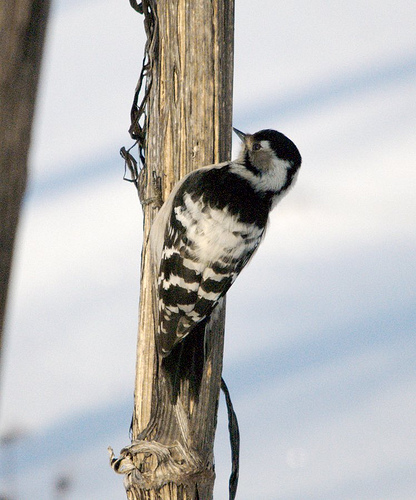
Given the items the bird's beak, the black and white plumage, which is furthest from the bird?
the bird's beak

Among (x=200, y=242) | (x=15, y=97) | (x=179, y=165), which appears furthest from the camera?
(x=200, y=242)

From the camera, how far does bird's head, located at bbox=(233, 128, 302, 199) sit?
10.8ft

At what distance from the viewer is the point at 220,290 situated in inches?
113

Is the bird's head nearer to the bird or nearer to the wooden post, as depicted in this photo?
the bird

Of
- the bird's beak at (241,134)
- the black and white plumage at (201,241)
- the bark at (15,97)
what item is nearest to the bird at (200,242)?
the black and white plumage at (201,241)

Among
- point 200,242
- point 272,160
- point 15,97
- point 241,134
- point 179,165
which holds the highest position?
point 241,134

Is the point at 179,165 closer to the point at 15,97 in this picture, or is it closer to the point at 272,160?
the point at 272,160

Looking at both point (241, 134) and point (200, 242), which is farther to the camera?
point (241, 134)

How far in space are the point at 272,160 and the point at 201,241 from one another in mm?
626

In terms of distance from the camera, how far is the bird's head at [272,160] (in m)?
3.28

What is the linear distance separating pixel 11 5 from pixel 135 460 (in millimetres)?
2050

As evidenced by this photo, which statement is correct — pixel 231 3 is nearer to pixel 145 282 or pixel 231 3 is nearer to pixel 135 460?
pixel 145 282

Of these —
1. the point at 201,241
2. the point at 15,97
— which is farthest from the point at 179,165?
the point at 15,97

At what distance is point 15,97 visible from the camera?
0.89 meters
